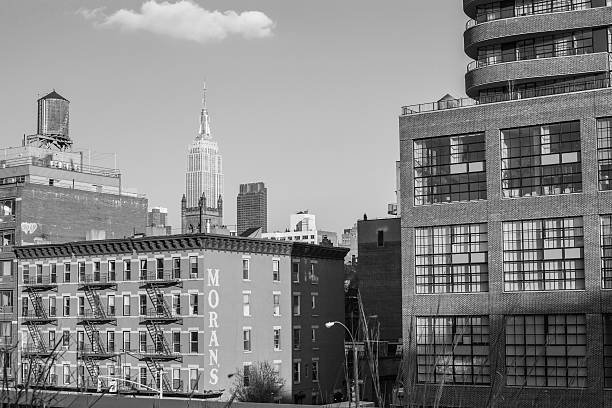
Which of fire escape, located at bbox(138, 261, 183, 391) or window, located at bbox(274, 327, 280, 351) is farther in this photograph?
window, located at bbox(274, 327, 280, 351)

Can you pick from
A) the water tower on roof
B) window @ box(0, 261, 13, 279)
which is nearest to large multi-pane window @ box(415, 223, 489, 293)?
window @ box(0, 261, 13, 279)

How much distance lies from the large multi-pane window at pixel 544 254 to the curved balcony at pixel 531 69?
10.5 meters

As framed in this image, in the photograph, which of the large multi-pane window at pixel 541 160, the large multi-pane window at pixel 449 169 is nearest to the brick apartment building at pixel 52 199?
the large multi-pane window at pixel 449 169

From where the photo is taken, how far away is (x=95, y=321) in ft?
271

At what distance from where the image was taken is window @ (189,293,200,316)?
77.0m

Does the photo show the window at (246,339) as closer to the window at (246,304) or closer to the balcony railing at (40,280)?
the window at (246,304)

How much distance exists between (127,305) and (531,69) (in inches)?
1674

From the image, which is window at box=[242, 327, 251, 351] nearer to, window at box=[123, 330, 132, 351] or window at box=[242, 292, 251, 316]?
window at box=[242, 292, 251, 316]

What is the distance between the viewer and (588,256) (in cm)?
5062

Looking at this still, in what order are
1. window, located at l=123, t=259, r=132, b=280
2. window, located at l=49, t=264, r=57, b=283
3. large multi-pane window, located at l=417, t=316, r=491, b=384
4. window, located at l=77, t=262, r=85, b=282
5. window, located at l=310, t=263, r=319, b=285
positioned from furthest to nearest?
window, located at l=310, t=263, r=319, b=285 → window, located at l=49, t=264, r=57, b=283 → window, located at l=77, t=262, r=85, b=282 → window, located at l=123, t=259, r=132, b=280 → large multi-pane window, located at l=417, t=316, r=491, b=384

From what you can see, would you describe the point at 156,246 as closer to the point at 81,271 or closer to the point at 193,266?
the point at 193,266

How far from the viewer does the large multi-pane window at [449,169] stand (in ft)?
181

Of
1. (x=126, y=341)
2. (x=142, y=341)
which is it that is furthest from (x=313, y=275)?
(x=126, y=341)

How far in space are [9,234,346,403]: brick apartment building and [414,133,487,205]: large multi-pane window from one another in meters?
26.5
